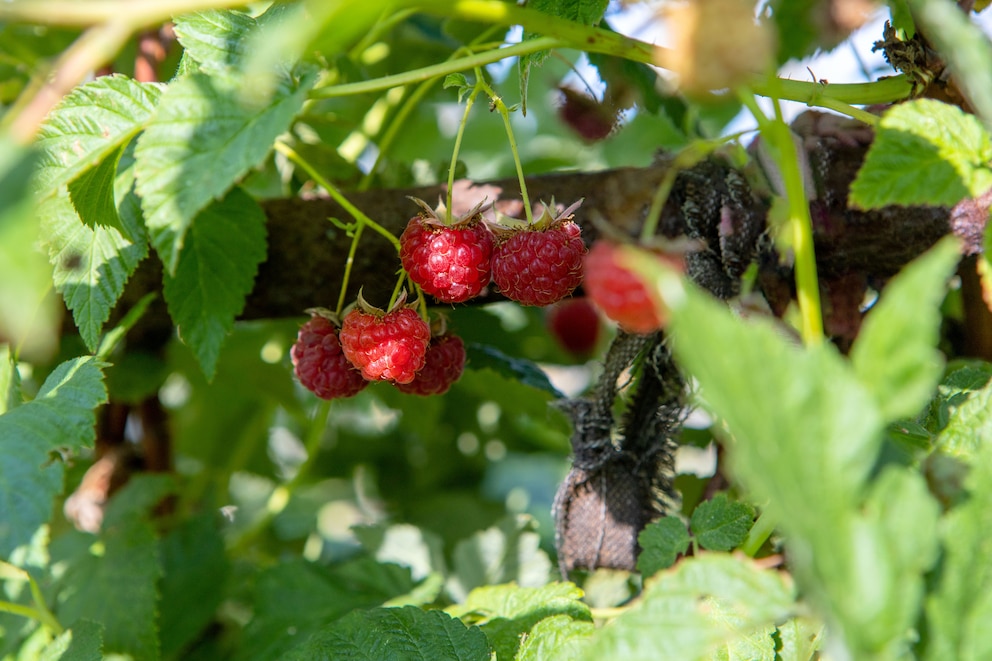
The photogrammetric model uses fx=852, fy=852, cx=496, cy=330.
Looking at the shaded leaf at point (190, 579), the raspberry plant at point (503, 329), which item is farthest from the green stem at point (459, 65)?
the shaded leaf at point (190, 579)

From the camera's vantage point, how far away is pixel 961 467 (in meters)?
0.48

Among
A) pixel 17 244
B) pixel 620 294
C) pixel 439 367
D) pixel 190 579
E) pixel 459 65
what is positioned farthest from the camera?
pixel 190 579

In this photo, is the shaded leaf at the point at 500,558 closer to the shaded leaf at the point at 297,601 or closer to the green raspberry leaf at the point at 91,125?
the shaded leaf at the point at 297,601

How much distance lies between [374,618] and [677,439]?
1.26 ft

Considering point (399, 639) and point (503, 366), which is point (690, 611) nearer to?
point (399, 639)

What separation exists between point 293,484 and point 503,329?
0.39 m

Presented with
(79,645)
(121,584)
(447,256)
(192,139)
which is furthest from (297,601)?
(192,139)

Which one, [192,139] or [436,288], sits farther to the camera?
[436,288]

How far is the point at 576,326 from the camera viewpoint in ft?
5.35

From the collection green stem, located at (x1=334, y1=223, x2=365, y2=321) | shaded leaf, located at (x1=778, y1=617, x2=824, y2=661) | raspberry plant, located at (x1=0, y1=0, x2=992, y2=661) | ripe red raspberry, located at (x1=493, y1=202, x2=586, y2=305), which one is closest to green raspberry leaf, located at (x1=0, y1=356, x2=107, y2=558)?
raspberry plant, located at (x1=0, y1=0, x2=992, y2=661)

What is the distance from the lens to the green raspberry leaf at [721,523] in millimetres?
725

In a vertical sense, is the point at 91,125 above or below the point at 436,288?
above

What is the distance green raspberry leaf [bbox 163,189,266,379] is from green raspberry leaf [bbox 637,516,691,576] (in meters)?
0.45

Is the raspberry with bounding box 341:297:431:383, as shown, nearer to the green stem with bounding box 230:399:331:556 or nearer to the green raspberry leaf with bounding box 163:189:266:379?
the green raspberry leaf with bounding box 163:189:266:379
